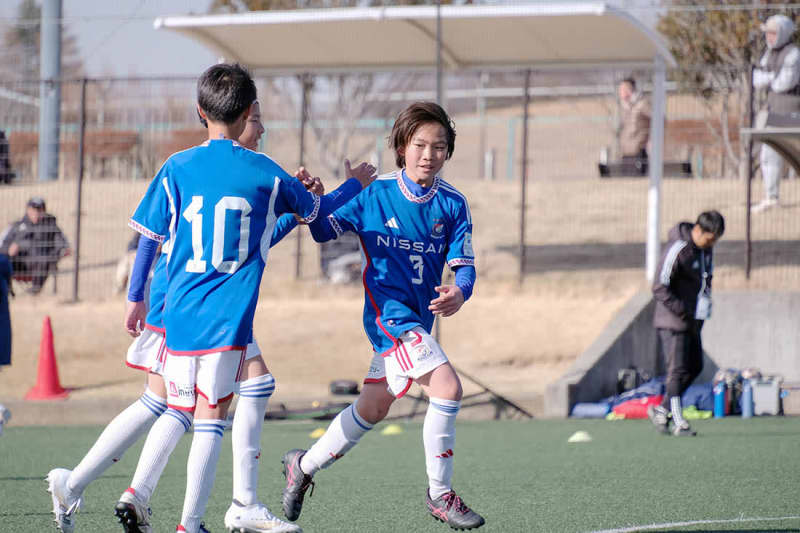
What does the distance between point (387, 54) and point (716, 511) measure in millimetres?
12466

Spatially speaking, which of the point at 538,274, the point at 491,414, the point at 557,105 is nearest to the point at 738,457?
the point at 491,414

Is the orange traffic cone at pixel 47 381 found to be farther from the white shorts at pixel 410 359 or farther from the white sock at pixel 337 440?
the white shorts at pixel 410 359

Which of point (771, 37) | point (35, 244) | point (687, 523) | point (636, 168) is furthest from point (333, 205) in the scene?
point (35, 244)

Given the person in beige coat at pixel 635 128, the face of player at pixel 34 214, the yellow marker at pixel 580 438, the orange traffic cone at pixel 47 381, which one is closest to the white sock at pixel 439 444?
the yellow marker at pixel 580 438

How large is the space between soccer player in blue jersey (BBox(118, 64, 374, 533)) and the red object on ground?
24.9 ft

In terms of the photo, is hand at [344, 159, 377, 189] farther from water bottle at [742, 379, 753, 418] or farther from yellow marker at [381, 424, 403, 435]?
water bottle at [742, 379, 753, 418]

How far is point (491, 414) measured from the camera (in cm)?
1162

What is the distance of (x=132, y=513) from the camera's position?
14.7 feet

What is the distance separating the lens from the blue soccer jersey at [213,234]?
4.54 m

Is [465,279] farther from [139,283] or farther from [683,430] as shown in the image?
[683,430]

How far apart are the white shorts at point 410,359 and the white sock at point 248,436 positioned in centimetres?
72

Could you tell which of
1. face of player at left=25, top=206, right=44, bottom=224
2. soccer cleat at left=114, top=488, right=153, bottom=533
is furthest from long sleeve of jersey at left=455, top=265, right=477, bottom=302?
face of player at left=25, top=206, right=44, bottom=224

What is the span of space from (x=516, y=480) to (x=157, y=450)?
126 inches

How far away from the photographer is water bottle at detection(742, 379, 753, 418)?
11.6m
